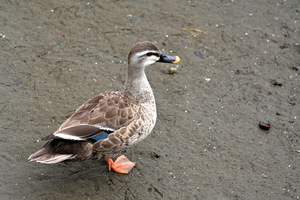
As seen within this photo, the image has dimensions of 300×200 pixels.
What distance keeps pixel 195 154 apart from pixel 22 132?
87.5 inches

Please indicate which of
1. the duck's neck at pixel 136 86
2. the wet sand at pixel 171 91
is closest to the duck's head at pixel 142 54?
the duck's neck at pixel 136 86

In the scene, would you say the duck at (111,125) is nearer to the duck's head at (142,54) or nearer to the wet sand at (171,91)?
the duck's head at (142,54)

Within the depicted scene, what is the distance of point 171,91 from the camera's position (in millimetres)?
5793

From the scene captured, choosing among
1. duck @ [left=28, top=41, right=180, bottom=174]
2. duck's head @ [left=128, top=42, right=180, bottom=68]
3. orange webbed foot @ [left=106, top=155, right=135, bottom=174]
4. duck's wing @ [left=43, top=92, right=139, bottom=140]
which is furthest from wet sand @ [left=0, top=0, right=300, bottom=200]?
duck's head @ [left=128, top=42, right=180, bottom=68]

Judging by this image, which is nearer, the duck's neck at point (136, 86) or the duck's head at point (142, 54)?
the duck's head at point (142, 54)

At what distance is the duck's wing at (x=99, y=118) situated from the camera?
4.14m

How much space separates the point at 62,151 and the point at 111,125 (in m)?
0.60

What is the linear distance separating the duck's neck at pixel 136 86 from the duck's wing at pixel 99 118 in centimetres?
15

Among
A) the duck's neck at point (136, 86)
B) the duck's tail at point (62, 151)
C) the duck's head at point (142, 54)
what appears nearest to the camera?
the duck's tail at point (62, 151)

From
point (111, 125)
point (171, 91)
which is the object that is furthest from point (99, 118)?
point (171, 91)

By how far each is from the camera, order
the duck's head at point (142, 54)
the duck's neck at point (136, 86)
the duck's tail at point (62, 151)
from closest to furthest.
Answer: the duck's tail at point (62, 151) < the duck's head at point (142, 54) < the duck's neck at point (136, 86)

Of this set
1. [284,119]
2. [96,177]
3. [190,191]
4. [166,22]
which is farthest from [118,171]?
[166,22]

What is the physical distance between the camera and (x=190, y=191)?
4.50m

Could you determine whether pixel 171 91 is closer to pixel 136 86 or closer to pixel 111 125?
pixel 136 86
